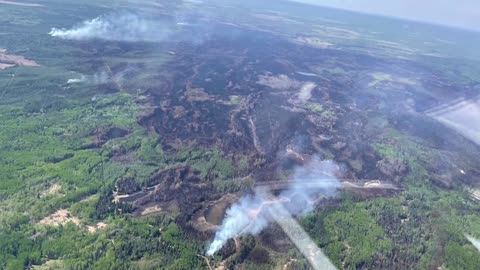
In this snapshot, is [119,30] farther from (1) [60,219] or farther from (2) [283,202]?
(1) [60,219]

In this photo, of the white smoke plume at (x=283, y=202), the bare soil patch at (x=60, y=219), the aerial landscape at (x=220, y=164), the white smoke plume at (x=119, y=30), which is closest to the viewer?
the aerial landscape at (x=220, y=164)

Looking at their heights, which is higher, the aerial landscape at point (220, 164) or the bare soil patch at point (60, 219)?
the aerial landscape at point (220, 164)

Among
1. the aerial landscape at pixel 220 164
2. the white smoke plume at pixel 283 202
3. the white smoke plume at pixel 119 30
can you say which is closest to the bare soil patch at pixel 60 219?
the aerial landscape at pixel 220 164

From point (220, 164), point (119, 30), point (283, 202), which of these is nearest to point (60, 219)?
point (220, 164)

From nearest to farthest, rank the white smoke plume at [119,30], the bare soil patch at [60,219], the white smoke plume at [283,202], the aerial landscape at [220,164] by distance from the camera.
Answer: the aerial landscape at [220,164] → the bare soil patch at [60,219] → the white smoke plume at [283,202] → the white smoke plume at [119,30]

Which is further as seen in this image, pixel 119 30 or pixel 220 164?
pixel 119 30

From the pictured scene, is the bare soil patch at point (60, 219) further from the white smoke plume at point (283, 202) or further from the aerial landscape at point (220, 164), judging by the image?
the white smoke plume at point (283, 202)
